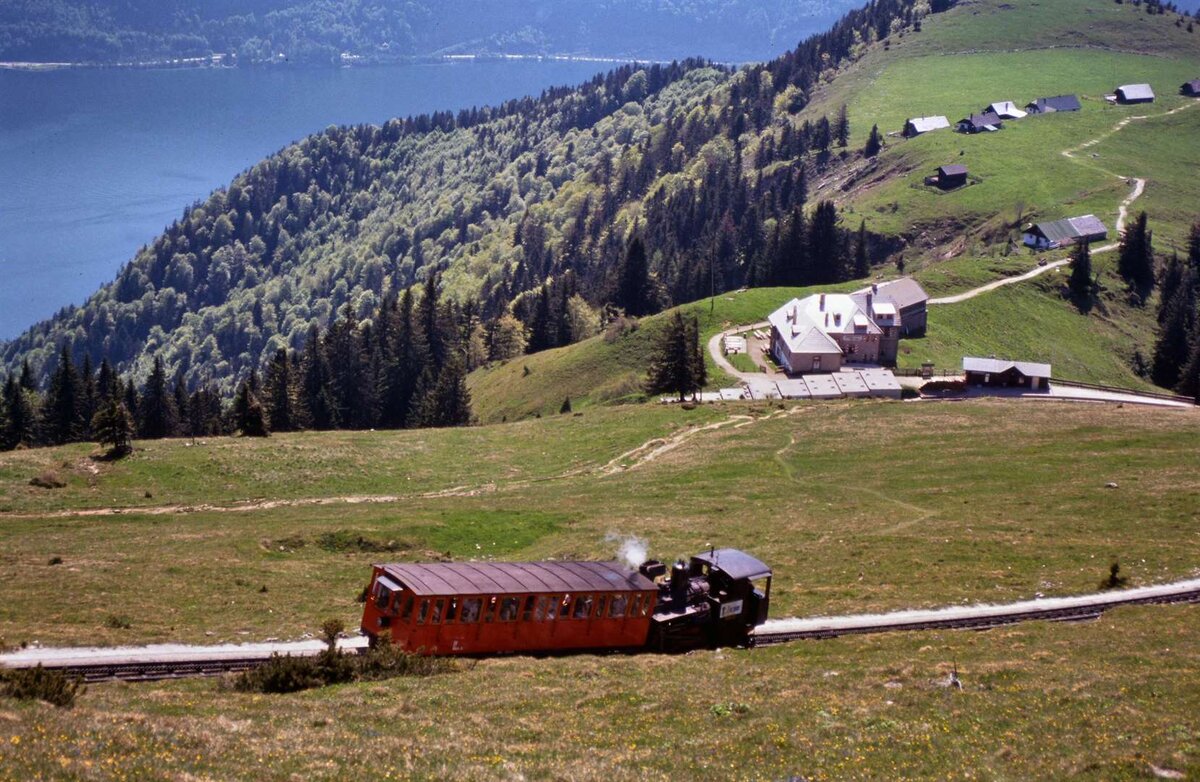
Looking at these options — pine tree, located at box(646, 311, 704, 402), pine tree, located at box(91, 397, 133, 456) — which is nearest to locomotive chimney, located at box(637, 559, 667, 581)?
pine tree, located at box(91, 397, 133, 456)

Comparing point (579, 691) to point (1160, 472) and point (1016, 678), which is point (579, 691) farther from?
point (1160, 472)

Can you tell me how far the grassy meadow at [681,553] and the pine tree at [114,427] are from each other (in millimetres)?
2551

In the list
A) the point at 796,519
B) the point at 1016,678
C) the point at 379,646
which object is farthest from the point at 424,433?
the point at 1016,678

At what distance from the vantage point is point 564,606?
1588 inches

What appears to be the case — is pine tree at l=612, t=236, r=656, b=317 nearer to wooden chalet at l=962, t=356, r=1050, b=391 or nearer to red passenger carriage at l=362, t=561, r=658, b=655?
wooden chalet at l=962, t=356, r=1050, b=391

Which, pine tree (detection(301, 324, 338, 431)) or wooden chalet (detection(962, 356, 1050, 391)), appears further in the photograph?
pine tree (detection(301, 324, 338, 431))

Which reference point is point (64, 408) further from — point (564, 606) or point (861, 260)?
point (861, 260)

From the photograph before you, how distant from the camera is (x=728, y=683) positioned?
3722 centimetres

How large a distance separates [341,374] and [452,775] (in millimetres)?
128226

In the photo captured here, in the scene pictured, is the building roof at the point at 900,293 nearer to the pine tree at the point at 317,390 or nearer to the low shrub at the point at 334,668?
the pine tree at the point at 317,390

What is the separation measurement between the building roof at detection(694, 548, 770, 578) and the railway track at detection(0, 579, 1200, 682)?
315 cm

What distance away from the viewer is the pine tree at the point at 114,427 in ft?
250

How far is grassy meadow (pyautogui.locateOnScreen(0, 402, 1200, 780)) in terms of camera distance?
28500 mm

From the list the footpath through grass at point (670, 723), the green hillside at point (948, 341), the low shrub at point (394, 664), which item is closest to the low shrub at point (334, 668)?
the low shrub at point (394, 664)
